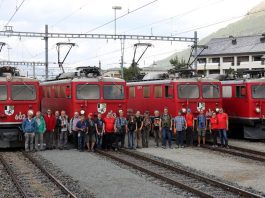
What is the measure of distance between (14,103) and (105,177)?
8093 millimetres

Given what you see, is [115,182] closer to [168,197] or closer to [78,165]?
[168,197]

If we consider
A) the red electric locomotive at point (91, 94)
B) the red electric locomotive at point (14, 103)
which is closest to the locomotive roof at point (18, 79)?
the red electric locomotive at point (14, 103)

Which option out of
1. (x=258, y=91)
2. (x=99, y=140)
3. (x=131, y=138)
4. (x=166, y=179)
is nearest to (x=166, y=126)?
(x=131, y=138)

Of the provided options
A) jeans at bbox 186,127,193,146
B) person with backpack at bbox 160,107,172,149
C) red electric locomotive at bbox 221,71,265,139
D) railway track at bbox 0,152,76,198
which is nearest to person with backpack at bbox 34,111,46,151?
railway track at bbox 0,152,76,198

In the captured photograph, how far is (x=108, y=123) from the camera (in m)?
20.4

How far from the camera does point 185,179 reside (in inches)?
545

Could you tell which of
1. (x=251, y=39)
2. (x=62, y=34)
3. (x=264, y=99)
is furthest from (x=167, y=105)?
(x=251, y=39)

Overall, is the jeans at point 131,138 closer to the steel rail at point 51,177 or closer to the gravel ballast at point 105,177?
the gravel ballast at point 105,177

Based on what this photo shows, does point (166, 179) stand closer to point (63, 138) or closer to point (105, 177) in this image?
point (105, 177)

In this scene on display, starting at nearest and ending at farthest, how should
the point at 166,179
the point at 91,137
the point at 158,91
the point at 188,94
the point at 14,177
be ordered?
1. the point at 166,179
2. the point at 14,177
3. the point at 91,137
4. the point at 188,94
5. the point at 158,91

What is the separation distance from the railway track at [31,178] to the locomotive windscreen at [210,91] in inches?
349

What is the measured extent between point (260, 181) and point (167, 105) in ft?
36.3

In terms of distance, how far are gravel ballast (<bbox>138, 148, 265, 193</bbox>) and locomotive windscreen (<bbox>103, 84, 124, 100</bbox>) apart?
2.73 m

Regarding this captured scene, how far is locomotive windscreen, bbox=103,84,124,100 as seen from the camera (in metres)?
22.2
